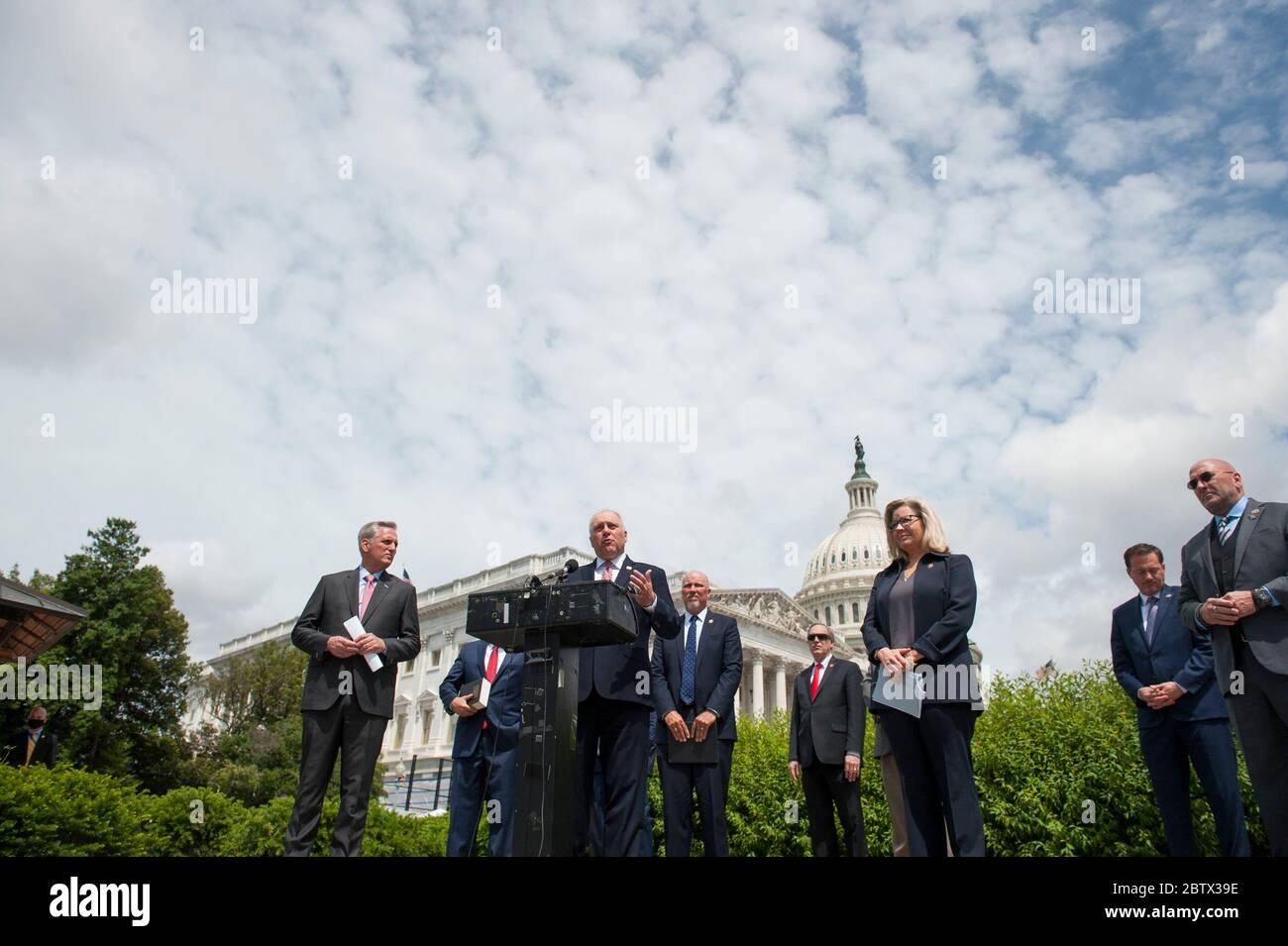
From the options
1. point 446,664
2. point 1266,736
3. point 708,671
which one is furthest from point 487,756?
point 446,664

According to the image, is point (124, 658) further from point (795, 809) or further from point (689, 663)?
point (689, 663)

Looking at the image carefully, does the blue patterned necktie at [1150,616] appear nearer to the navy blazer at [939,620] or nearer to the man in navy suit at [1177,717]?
the man in navy suit at [1177,717]

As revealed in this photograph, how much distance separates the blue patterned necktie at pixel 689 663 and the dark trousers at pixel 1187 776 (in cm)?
369

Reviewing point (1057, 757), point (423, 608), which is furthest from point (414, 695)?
point (1057, 757)

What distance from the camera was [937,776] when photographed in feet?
17.2

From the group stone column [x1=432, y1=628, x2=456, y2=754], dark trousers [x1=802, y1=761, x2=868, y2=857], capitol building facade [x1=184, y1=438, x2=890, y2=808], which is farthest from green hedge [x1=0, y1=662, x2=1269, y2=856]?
stone column [x1=432, y1=628, x2=456, y2=754]

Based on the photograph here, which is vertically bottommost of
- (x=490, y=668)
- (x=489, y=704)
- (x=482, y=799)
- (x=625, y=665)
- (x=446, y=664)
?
(x=446, y=664)

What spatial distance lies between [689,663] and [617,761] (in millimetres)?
1775

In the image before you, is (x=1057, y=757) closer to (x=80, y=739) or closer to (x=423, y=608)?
(x=80, y=739)

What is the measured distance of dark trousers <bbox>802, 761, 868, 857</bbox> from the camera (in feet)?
26.7

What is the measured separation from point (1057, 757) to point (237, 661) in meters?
45.9

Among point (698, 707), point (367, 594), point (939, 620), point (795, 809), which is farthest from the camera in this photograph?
point (795, 809)

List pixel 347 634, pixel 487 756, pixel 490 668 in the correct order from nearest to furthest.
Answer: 1. pixel 347 634
2. pixel 487 756
3. pixel 490 668
